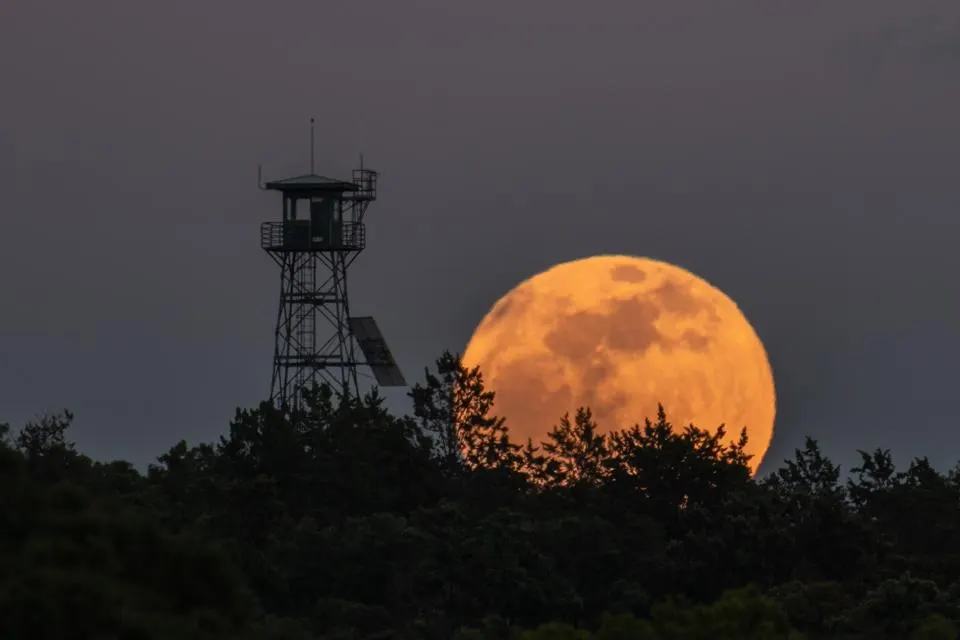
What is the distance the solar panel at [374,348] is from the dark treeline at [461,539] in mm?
3596

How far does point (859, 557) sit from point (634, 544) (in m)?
7.62

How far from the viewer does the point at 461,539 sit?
78.1m

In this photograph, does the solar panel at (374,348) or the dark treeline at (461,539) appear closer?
the dark treeline at (461,539)

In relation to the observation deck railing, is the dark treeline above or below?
below

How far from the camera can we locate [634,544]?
3297 inches

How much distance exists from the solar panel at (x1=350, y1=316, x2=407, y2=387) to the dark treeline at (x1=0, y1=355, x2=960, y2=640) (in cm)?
360

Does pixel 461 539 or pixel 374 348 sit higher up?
pixel 374 348

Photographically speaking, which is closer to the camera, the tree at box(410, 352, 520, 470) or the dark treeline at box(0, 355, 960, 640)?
the dark treeline at box(0, 355, 960, 640)

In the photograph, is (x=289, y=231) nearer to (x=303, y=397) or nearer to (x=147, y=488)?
(x=303, y=397)

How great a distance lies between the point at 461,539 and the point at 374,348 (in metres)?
33.4

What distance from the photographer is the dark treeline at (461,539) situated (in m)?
33.3

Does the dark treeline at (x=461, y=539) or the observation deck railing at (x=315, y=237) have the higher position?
the observation deck railing at (x=315, y=237)

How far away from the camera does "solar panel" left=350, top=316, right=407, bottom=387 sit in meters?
110

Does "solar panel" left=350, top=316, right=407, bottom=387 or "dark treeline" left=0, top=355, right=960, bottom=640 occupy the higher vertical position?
"solar panel" left=350, top=316, right=407, bottom=387
